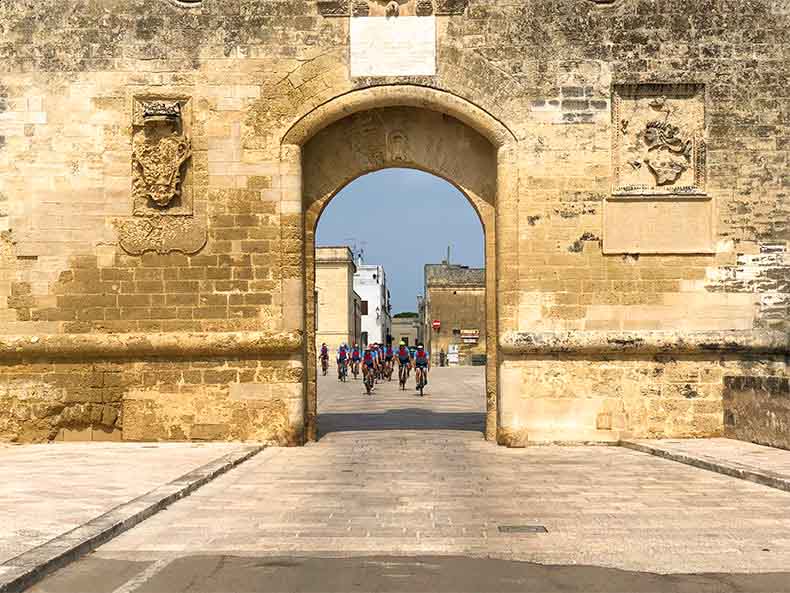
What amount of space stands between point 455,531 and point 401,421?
9.05 meters

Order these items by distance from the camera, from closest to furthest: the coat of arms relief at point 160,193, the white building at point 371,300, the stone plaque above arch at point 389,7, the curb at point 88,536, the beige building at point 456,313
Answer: the curb at point 88,536
the coat of arms relief at point 160,193
the stone plaque above arch at point 389,7
the beige building at point 456,313
the white building at point 371,300

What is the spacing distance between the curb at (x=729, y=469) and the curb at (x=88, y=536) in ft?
14.5

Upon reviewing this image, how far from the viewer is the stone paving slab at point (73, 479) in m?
5.82

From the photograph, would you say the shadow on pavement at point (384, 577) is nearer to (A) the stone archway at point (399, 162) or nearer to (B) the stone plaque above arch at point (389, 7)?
(A) the stone archway at point (399, 162)

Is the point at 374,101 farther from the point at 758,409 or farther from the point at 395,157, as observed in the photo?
the point at 758,409

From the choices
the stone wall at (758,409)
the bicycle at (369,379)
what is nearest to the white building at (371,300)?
the bicycle at (369,379)

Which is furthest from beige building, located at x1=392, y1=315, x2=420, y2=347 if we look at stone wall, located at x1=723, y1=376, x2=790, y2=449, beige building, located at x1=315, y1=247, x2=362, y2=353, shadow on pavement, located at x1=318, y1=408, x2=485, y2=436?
stone wall, located at x1=723, y1=376, x2=790, y2=449

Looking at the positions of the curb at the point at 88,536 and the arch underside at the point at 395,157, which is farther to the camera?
the arch underside at the point at 395,157

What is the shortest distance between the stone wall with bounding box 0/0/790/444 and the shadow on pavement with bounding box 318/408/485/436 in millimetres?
2344

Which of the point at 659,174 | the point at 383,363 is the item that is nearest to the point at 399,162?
the point at 659,174

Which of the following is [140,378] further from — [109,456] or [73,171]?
[73,171]

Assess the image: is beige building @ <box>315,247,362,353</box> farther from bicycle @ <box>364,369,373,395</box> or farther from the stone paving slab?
the stone paving slab

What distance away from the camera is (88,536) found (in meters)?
5.49

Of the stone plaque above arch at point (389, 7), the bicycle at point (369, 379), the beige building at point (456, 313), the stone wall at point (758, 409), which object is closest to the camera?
the stone wall at point (758, 409)
